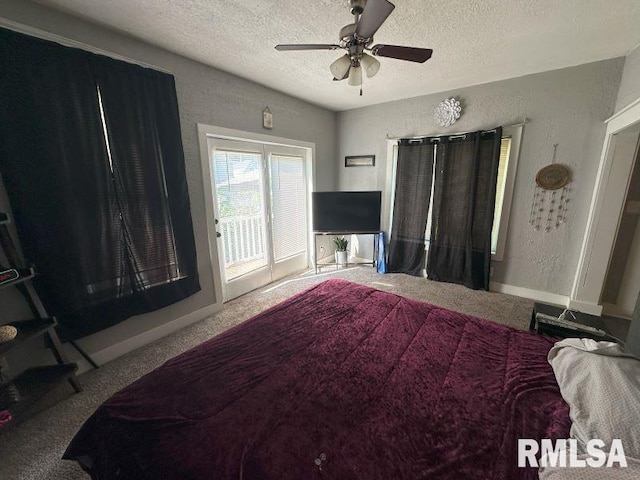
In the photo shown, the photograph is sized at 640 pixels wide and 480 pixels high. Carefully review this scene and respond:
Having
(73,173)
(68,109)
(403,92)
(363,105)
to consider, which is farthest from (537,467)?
(363,105)

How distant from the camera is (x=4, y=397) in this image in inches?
57.3

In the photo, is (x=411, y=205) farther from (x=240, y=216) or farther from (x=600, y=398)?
(x=600, y=398)

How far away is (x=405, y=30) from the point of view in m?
1.93

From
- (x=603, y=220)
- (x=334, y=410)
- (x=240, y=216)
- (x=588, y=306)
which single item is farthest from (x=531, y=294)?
(x=240, y=216)

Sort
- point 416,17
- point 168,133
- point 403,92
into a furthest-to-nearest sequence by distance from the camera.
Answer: point 403,92, point 168,133, point 416,17

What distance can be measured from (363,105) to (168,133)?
2.91 metres

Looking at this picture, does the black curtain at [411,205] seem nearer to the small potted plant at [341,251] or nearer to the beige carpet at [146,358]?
the beige carpet at [146,358]

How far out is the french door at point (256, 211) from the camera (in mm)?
2941

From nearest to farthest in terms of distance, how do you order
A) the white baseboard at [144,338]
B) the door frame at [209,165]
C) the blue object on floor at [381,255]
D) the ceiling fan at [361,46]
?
the ceiling fan at [361,46] < the white baseboard at [144,338] < the door frame at [209,165] < the blue object on floor at [381,255]

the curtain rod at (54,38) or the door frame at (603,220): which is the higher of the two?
the curtain rod at (54,38)

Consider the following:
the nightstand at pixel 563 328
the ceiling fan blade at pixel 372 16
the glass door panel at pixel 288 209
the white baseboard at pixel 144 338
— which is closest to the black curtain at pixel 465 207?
the nightstand at pixel 563 328

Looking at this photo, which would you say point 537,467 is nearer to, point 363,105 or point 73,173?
point 73,173

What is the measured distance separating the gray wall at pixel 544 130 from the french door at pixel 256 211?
196 cm

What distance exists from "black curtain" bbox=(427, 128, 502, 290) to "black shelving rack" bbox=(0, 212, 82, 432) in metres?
3.95
